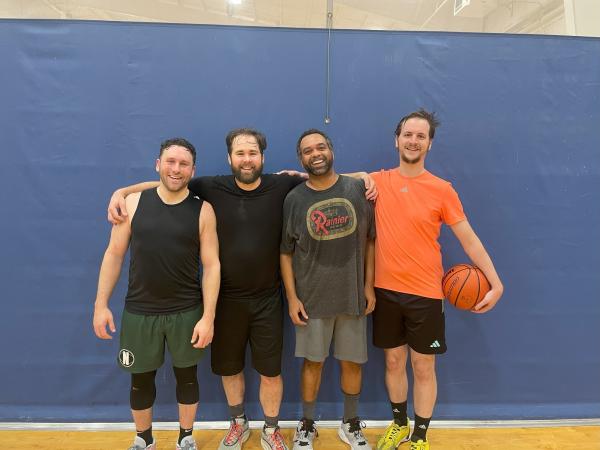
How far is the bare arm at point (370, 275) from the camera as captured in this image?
2.02 meters

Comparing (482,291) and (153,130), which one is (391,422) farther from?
(153,130)

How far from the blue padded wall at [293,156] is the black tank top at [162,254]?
1.79 ft

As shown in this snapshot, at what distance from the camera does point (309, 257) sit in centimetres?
194

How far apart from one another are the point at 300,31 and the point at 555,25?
184cm

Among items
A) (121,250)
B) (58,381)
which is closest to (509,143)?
(121,250)

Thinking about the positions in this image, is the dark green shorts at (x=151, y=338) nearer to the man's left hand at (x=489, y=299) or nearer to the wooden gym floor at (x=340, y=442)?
the wooden gym floor at (x=340, y=442)

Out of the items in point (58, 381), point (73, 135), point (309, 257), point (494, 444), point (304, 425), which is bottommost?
point (494, 444)

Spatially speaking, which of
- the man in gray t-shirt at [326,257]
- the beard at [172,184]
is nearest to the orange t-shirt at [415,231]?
→ the man in gray t-shirt at [326,257]

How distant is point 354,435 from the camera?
2164 mm

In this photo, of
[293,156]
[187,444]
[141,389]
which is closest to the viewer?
[141,389]

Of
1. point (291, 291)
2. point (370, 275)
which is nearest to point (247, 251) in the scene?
point (291, 291)

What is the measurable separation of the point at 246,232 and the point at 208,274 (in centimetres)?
30

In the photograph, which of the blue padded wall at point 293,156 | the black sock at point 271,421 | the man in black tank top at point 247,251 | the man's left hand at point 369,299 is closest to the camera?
the man in black tank top at point 247,251

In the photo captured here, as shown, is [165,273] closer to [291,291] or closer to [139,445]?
[291,291]
